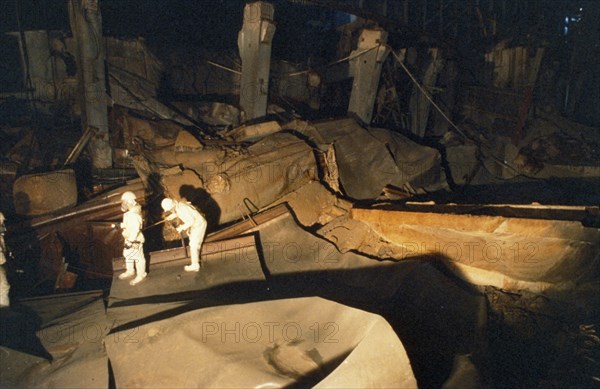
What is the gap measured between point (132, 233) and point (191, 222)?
2.56ft

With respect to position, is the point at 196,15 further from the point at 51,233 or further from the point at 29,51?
the point at 51,233

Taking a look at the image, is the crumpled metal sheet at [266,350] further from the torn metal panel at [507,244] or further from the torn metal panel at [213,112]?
the torn metal panel at [213,112]

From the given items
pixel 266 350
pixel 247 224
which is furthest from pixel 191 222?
pixel 266 350

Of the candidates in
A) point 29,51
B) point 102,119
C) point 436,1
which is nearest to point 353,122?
point 102,119

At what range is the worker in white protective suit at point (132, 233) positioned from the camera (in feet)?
17.9

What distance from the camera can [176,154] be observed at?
7.77 m

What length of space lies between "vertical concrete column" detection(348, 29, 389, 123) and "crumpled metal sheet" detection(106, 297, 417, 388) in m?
7.04

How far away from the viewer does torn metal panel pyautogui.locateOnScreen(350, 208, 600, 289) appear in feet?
15.8

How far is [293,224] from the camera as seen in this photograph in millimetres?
6867

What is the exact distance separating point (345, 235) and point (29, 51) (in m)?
10.2

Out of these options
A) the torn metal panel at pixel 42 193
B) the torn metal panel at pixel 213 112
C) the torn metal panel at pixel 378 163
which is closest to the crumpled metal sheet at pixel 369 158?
the torn metal panel at pixel 378 163

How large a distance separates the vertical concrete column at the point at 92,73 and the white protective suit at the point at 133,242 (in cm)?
407

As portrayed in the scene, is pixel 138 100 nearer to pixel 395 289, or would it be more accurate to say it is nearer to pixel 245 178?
pixel 245 178

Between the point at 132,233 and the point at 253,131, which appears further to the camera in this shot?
the point at 253,131
